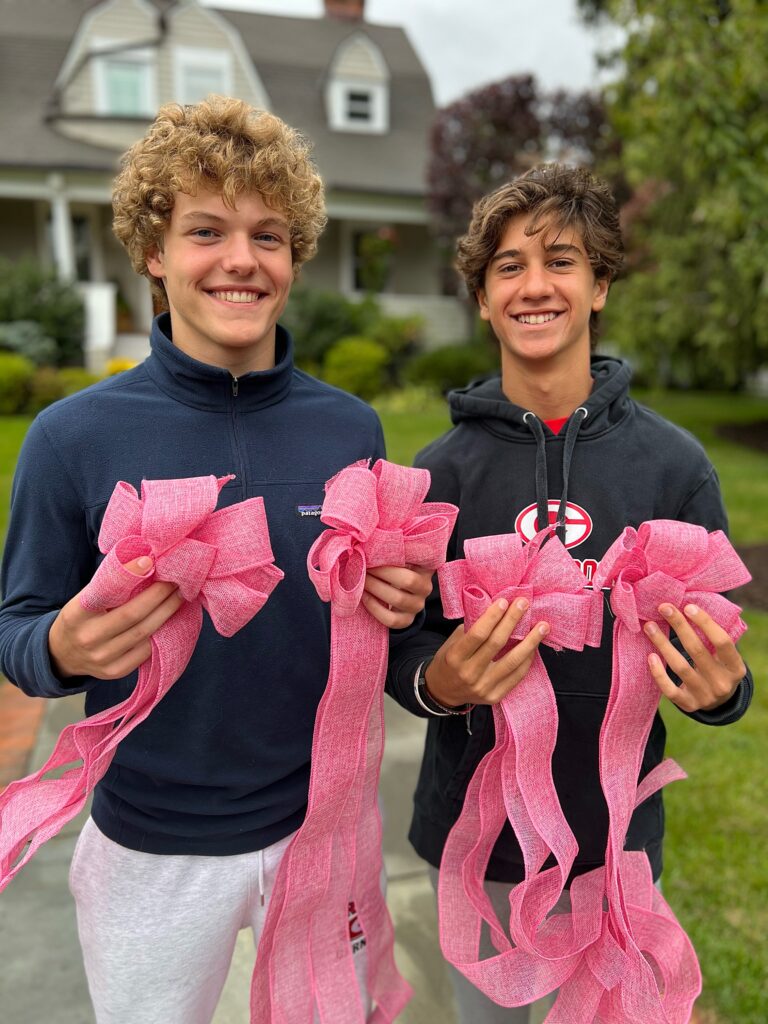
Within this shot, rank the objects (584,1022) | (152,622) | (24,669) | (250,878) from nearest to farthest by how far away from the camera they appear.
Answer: (152,622) → (24,669) → (584,1022) → (250,878)

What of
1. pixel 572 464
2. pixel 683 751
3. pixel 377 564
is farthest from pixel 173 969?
pixel 683 751

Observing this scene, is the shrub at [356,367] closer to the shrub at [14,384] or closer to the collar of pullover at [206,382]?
the shrub at [14,384]

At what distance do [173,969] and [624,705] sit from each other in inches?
39.5

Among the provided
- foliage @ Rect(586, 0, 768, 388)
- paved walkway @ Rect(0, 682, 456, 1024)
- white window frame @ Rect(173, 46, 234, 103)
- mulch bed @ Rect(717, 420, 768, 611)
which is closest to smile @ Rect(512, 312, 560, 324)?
paved walkway @ Rect(0, 682, 456, 1024)

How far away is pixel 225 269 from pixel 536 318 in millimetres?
649

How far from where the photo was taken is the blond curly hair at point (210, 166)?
4.84ft

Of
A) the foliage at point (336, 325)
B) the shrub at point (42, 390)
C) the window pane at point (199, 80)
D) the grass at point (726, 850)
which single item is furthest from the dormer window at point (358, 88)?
the grass at point (726, 850)

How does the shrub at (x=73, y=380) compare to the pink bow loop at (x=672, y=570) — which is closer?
the pink bow loop at (x=672, y=570)

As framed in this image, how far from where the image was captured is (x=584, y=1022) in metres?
1.48

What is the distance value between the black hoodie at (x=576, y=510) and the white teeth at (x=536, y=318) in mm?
178

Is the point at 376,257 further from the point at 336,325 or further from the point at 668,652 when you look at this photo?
the point at 668,652

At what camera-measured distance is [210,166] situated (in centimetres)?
148

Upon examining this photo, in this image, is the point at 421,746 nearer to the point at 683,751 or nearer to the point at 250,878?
the point at 683,751

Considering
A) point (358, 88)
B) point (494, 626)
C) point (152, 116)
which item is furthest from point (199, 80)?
point (494, 626)
